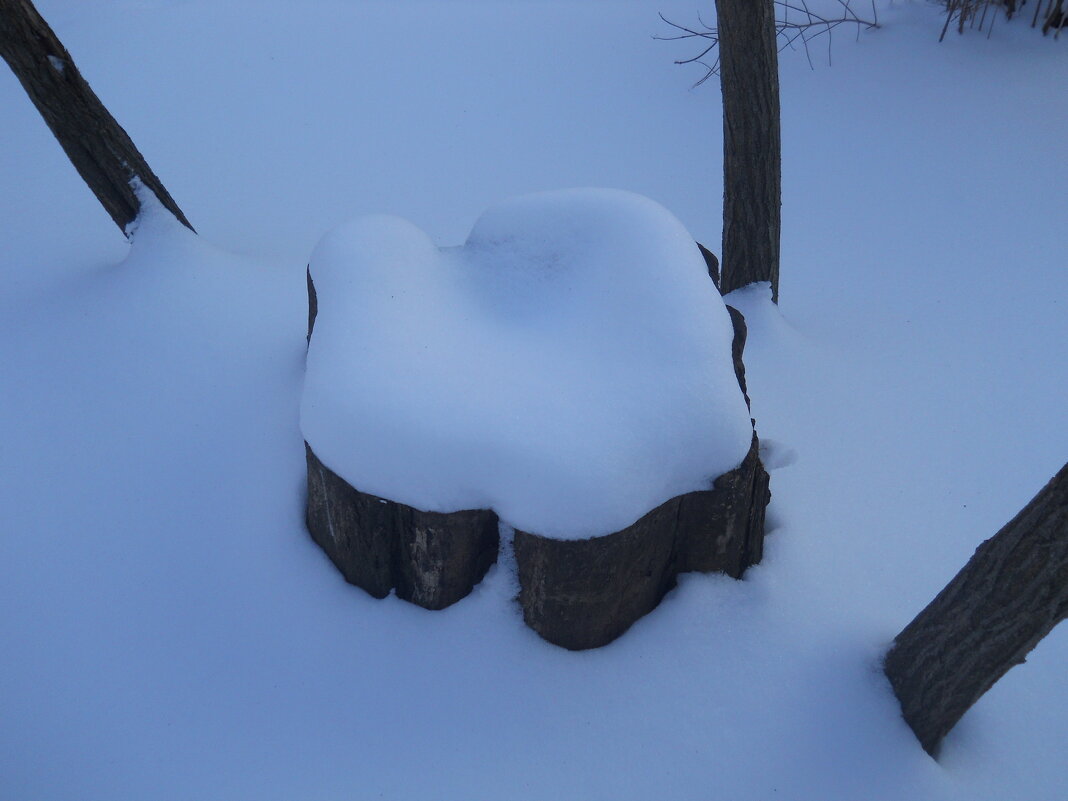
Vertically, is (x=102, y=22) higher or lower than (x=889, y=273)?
higher

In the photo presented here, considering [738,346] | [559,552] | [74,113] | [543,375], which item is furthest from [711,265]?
[74,113]

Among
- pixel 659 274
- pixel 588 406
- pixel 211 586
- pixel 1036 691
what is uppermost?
pixel 659 274

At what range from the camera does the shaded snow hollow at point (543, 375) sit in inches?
66.2

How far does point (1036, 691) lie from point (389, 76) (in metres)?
5.35

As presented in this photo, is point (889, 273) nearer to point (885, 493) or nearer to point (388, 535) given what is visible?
point (885, 493)

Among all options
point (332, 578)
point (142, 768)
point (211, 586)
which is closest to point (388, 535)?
point (332, 578)

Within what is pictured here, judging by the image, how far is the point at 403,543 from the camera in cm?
185

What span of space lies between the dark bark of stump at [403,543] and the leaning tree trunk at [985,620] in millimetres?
995

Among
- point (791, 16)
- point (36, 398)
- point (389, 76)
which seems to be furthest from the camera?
point (791, 16)

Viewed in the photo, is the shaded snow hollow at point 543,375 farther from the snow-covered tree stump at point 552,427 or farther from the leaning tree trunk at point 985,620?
the leaning tree trunk at point 985,620

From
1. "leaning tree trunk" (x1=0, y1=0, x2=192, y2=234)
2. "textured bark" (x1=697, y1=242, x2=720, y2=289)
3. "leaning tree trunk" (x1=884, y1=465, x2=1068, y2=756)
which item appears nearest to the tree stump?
"leaning tree trunk" (x1=884, y1=465, x2=1068, y2=756)

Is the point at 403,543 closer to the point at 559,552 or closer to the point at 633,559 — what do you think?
the point at 559,552

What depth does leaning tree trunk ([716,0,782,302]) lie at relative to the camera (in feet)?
9.49

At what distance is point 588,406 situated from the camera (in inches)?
68.7
